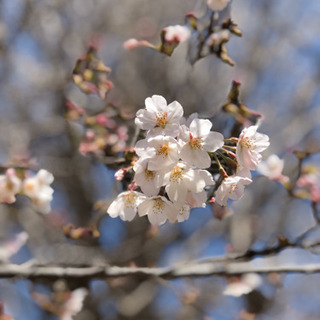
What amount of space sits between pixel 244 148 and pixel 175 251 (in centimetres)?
220

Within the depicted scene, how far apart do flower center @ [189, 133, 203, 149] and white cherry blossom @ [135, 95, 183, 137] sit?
3 centimetres

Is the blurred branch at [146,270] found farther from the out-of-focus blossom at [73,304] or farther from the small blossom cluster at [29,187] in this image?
the out-of-focus blossom at [73,304]

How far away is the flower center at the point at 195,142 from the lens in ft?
2.45

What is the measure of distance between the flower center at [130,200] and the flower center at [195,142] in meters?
0.23

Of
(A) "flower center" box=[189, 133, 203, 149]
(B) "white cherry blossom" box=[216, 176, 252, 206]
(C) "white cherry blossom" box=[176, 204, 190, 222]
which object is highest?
(A) "flower center" box=[189, 133, 203, 149]

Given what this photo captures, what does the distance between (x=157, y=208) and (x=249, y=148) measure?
246 millimetres

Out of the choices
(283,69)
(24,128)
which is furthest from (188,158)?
(283,69)

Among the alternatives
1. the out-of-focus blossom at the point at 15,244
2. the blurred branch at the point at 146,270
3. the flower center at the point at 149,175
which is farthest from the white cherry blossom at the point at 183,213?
the out-of-focus blossom at the point at 15,244

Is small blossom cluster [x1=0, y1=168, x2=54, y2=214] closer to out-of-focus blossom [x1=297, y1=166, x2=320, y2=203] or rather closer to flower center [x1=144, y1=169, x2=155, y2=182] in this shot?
flower center [x1=144, y1=169, x2=155, y2=182]

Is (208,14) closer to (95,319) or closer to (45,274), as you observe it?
(45,274)

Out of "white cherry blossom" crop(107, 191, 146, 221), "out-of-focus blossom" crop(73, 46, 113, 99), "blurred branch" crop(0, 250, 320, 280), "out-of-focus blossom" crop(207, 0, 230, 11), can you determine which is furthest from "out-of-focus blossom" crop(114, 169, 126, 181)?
"out-of-focus blossom" crop(207, 0, 230, 11)

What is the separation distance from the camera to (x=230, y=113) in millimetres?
1320

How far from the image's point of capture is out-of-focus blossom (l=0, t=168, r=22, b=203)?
1548 mm

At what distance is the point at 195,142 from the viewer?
75 centimetres
